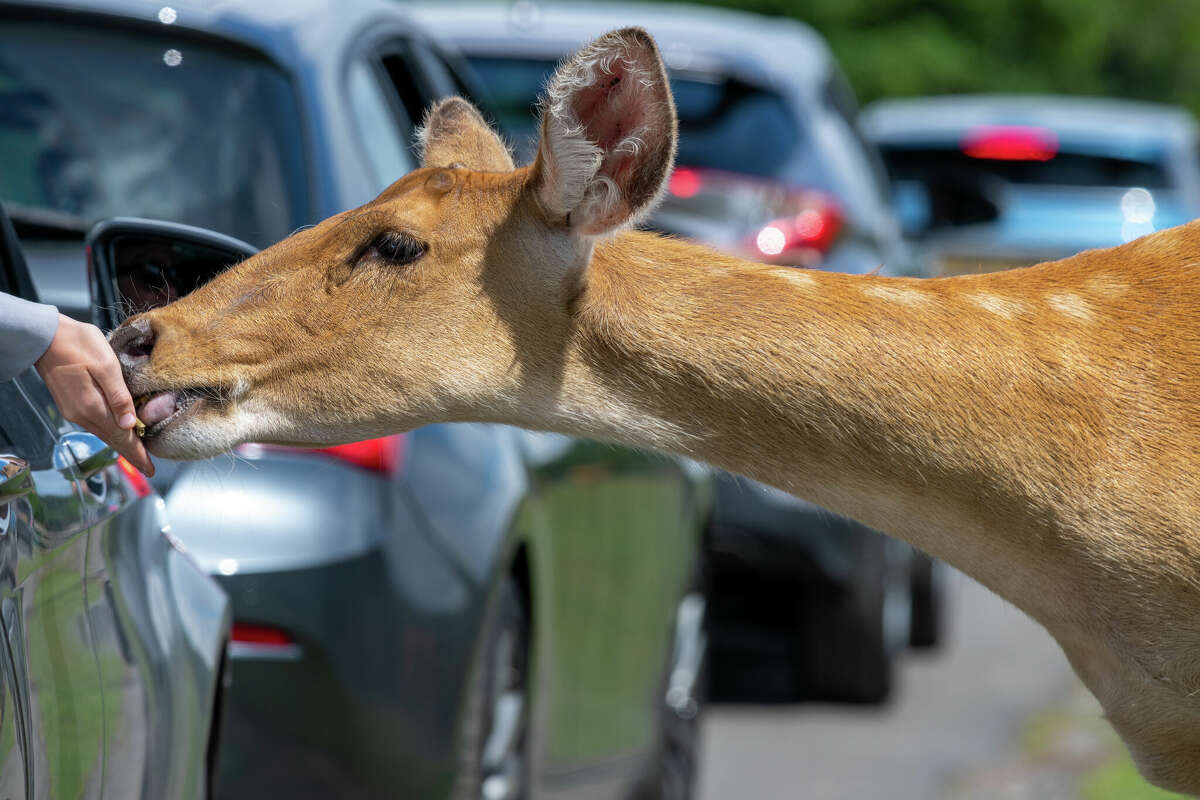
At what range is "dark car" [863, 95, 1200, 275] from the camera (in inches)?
511

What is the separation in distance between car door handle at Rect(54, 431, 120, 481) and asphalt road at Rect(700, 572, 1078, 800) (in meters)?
3.78

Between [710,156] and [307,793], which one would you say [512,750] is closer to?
[307,793]

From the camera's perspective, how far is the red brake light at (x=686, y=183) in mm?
7094

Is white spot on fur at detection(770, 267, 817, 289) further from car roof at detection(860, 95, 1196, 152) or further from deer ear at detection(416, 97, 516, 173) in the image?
car roof at detection(860, 95, 1196, 152)

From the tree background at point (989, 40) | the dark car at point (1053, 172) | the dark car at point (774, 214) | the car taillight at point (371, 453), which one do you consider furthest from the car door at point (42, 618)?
the tree background at point (989, 40)

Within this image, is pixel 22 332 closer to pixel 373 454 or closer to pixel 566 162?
pixel 566 162

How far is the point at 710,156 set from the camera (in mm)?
7652

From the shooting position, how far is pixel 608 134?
3.04m

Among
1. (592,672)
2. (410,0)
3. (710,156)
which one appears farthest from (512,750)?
(410,0)

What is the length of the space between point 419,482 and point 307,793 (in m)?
0.66

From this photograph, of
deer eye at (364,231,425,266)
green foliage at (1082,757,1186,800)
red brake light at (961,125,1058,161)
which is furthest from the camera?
red brake light at (961,125,1058,161)

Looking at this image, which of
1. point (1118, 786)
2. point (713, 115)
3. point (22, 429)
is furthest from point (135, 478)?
point (713, 115)

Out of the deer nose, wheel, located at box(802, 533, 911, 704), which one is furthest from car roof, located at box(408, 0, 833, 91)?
the deer nose

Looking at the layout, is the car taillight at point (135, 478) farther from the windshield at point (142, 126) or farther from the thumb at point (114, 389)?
the windshield at point (142, 126)
